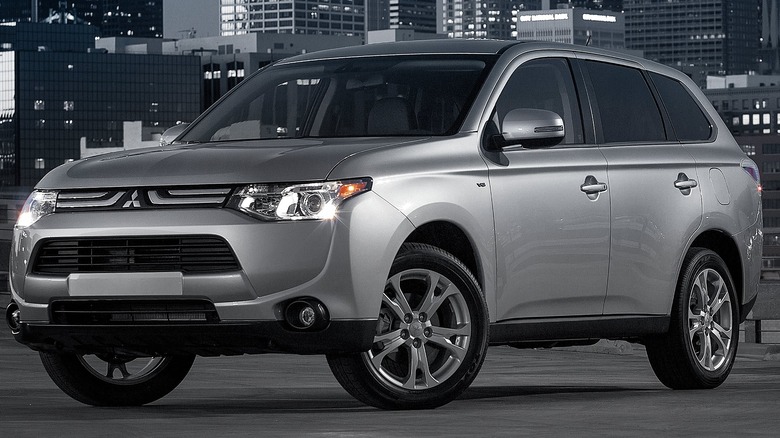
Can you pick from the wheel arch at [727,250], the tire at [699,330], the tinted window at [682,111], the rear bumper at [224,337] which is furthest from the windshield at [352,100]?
the wheel arch at [727,250]

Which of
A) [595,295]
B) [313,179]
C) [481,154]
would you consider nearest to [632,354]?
A: [595,295]

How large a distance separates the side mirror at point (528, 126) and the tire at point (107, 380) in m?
1.87

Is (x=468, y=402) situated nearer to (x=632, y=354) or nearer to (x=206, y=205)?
(x=206, y=205)

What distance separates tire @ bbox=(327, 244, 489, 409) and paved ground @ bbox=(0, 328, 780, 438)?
0.36ft

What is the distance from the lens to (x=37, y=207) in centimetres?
779

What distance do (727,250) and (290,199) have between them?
356 cm

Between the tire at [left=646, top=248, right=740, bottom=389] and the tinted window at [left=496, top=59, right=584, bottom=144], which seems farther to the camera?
the tire at [left=646, top=248, right=740, bottom=389]

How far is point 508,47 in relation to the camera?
28.4 ft

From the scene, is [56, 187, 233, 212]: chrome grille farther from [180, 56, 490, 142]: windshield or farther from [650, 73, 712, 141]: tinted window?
[650, 73, 712, 141]: tinted window

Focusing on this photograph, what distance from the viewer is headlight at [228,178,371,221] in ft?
23.7

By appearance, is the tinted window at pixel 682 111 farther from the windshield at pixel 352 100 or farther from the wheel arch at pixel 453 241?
the wheel arch at pixel 453 241

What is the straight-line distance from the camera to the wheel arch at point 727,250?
9.77 m

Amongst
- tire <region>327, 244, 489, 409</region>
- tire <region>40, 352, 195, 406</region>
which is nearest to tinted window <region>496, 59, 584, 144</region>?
tire <region>327, 244, 489, 409</region>

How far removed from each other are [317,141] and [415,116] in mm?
591
